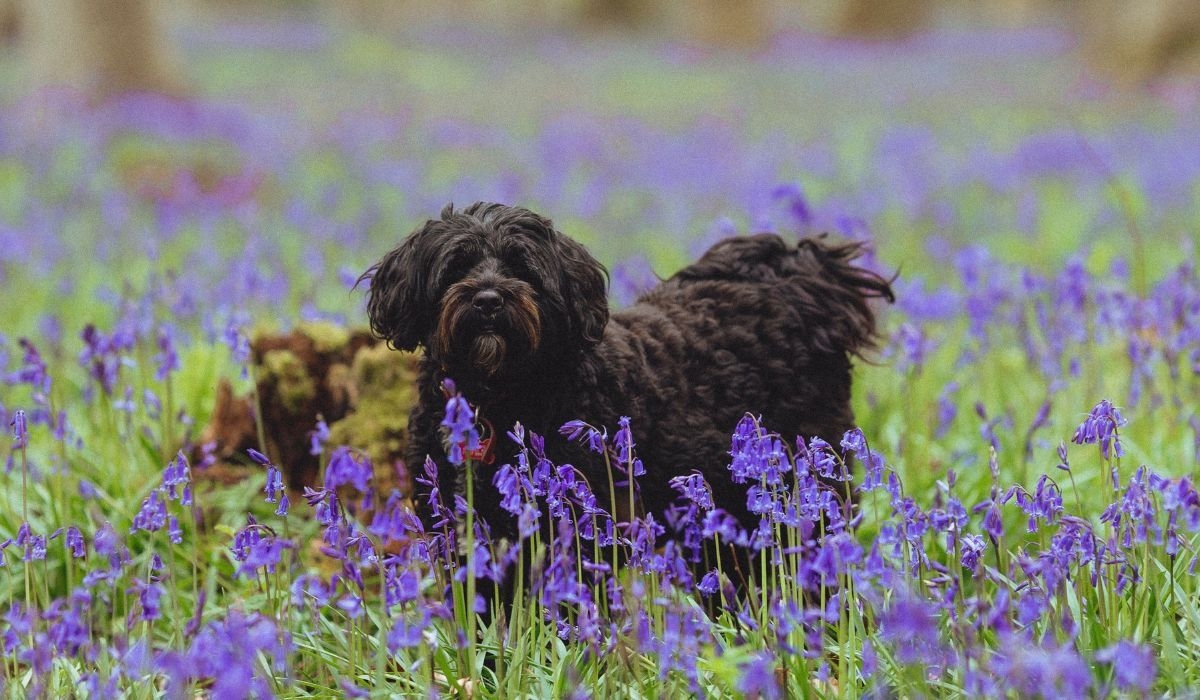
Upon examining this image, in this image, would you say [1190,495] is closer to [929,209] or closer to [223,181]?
[929,209]

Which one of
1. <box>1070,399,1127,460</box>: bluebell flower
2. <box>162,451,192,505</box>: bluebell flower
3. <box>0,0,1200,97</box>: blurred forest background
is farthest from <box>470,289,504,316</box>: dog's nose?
<box>0,0,1200,97</box>: blurred forest background

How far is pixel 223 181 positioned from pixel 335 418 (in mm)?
6614

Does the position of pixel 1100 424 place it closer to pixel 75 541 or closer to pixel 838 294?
pixel 838 294

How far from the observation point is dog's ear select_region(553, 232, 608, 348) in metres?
3.34

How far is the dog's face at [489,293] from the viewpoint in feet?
10.3

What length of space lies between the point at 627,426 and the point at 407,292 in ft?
2.86

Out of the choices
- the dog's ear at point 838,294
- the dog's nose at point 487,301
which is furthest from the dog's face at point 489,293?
the dog's ear at point 838,294

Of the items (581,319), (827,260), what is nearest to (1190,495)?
(581,319)

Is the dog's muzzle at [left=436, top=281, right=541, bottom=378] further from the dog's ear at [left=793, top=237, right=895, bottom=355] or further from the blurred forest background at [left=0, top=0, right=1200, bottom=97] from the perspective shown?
the blurred forest background at [left=0, top=0, right=1200, bottom=97]

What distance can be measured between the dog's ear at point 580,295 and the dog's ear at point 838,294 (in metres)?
0.95

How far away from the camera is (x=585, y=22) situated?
3625cm

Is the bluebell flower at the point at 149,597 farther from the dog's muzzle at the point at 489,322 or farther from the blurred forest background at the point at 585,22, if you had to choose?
the blurred forest background at the point at 585,22

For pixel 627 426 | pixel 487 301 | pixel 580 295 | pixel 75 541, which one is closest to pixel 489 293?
pixel 487 301

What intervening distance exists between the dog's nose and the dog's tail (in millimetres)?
1271
